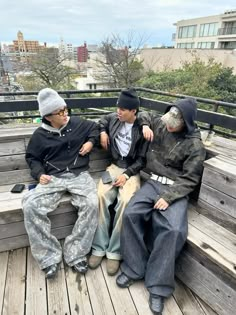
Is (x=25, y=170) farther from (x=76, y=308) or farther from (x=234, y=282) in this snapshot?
(x=234, y=282)

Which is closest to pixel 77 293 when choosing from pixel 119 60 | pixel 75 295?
pixel 75 295

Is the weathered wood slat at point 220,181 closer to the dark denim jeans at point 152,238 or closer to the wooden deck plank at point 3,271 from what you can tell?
the dark denim jeans at point 152,238

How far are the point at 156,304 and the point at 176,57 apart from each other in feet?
70.4

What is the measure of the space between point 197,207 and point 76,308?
112 cm

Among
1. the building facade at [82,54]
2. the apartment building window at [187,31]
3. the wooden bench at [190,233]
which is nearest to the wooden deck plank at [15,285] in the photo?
the wooden bench at [190,233]

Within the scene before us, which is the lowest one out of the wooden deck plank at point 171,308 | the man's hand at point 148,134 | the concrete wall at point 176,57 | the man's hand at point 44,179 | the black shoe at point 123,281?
the wooden deck plank at point 171,308

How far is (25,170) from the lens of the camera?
2105 mm

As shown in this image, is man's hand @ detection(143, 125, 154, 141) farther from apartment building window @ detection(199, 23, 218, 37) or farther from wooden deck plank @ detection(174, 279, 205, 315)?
apartment building window @ detection(199, 23, 218, 37)

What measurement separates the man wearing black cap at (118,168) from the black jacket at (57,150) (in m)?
0.23

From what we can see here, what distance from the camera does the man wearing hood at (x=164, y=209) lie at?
147cm

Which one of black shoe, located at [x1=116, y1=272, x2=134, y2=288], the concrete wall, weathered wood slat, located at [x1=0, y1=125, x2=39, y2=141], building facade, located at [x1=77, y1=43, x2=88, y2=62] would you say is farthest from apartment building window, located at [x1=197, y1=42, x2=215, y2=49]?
black shoe, located at [x1=116, y1=272, x2=134, y2=288]

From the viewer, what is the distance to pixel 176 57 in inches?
784

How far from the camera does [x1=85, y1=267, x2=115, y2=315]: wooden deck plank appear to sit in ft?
4.72

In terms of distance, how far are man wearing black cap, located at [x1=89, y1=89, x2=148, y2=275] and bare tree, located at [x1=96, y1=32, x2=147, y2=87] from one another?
11415 mm
